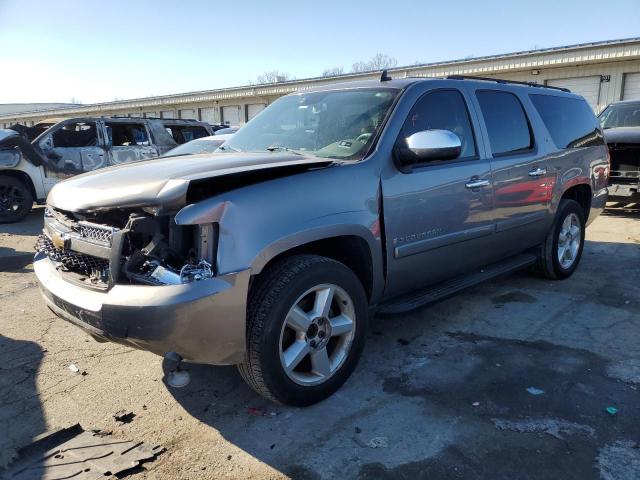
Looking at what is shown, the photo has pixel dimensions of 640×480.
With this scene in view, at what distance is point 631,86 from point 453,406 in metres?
18.7

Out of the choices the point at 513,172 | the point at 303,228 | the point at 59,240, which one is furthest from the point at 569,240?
the point at 59,240

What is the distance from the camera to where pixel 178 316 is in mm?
2312

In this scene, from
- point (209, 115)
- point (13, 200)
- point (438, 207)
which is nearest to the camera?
point (438, 207)

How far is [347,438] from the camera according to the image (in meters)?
2.64

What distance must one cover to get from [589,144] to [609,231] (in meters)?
3.35

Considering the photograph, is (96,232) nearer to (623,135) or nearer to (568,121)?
(568,121)

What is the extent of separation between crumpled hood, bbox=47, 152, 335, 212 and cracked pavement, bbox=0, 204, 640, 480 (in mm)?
1224

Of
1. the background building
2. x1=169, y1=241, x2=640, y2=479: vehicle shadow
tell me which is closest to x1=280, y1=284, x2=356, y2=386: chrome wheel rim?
x1=169, y1=241, x2=640, y2=479: vehicle shadow

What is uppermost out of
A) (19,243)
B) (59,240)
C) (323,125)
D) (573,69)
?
(573,69)

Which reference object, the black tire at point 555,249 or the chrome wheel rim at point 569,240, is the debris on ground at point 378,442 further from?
the chrome wheel rim at point 569,240

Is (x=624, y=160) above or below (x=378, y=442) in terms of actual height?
above

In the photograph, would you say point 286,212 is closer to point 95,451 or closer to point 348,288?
point 348,288

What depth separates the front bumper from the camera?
91.2 inches

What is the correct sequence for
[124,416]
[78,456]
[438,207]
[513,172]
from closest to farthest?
[78,456] < [124,416] < [438,207] < [513,172]
